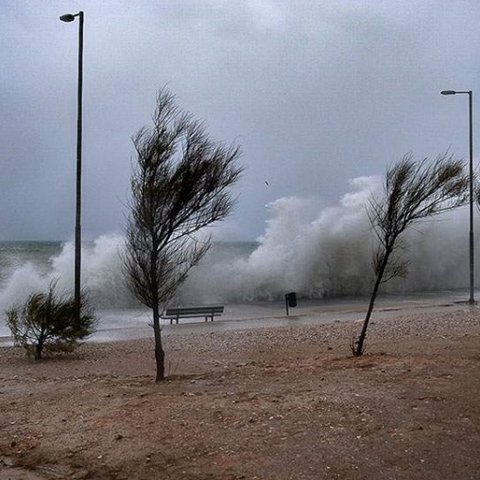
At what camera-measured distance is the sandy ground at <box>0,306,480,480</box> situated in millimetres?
4965

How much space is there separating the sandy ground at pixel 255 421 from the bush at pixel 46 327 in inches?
78.1

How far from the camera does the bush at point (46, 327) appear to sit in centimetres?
1241

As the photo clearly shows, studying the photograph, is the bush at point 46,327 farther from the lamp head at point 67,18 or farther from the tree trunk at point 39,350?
the lamp head at point 67,18

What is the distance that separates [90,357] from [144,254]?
4.54m

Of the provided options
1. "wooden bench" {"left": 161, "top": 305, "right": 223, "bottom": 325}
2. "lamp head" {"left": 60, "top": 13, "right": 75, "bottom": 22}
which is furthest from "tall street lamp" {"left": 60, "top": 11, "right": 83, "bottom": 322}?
"wooden bench" {"left": 161, "top": 305, "right": 223, "bottom": 325}

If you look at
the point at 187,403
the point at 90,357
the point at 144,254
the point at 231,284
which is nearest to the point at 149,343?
the point at 90,357

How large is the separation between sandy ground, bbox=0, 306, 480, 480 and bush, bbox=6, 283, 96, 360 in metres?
1.98

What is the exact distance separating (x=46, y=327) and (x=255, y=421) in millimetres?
7776

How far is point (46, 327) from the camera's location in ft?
41.0

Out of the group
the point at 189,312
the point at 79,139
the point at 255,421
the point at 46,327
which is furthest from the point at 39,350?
the point at 189,312

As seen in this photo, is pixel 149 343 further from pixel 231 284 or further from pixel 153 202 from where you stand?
pixel 231 284

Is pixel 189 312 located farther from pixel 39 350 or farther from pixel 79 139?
pixel 39 350

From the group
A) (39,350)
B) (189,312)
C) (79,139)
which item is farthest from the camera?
(189,312)

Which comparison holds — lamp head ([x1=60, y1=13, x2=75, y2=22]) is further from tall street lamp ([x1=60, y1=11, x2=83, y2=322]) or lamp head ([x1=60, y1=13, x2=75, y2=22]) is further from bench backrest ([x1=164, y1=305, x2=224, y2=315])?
bench backrest ([x1=164, y1=305, x2=224, y2=315])
